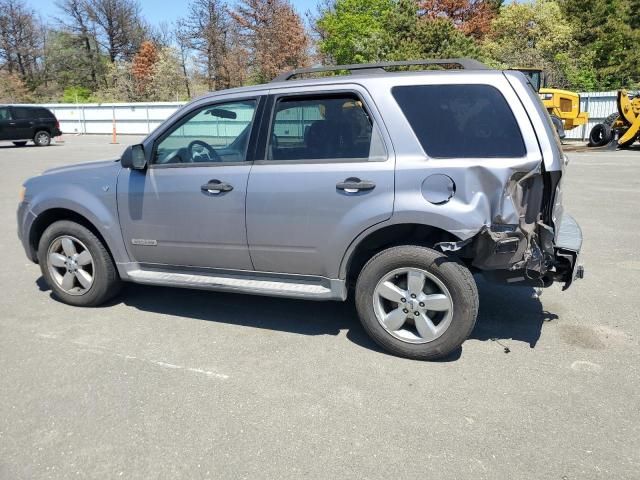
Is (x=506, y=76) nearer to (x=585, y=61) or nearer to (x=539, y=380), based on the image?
(x=539, y=380)

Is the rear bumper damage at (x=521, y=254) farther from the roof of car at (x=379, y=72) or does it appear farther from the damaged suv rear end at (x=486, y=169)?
the roof of car at (x=379, y=72)

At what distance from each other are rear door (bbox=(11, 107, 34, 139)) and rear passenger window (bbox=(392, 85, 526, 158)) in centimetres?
2422

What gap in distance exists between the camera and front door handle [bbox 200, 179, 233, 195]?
157 inches

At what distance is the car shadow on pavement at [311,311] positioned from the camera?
4133 millimetres

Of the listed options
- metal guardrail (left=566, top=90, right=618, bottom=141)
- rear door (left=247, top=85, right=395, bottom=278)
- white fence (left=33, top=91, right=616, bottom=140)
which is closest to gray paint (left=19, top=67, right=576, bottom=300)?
rear door (left=247, top=85, right=395, bottom=278)

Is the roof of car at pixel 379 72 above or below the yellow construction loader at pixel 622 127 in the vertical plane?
above

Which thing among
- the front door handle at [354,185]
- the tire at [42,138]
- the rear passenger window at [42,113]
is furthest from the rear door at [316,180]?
the rear passenger window at [42,113]

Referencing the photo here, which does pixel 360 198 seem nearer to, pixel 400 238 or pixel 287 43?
pixel 400 238

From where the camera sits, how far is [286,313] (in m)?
4.58

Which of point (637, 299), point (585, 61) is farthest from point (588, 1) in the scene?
point (637, 299)

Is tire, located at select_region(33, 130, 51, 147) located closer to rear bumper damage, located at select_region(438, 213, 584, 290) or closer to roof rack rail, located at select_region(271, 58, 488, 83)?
roof rack rail, located at select_region(271, 58, 488, 83)

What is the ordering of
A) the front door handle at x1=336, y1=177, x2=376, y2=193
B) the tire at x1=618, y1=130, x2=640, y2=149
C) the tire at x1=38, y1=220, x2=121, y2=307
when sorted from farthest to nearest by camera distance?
1. the tire at x1=618, y1=130, x2=640, y2=149
2. the tire at x1=38, y1=220, x2=121, y2=307
3. the front door handle at x1=336, y1=177, x2=376, y2=193

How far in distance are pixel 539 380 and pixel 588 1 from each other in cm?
4040

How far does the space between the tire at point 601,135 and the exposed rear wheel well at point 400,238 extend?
1857cm
